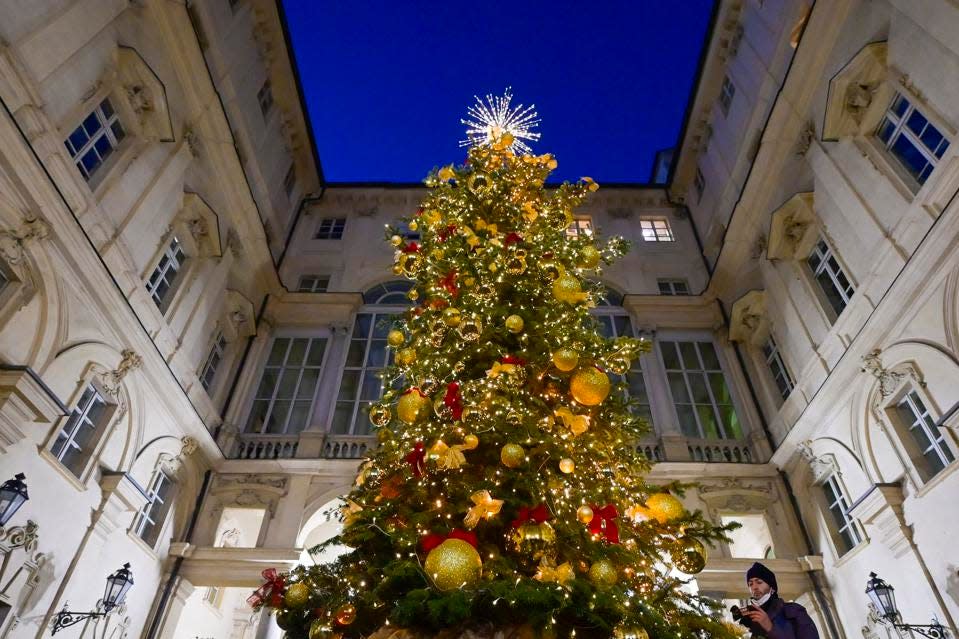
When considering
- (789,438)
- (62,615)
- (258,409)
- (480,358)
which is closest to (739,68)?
(789,438)

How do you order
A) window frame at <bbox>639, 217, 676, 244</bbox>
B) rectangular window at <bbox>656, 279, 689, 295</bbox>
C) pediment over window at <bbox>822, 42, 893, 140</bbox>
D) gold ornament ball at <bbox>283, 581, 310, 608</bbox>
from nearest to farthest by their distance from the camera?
gold ornament ball at <bbox>283, 581, 310, 608</bbox> → pediment over window at <bbox>822, 42, 893, 140</bbox> → rectangular window at <bbox>656, 279, 689, 295</bbox> → window frame at <bbox>639, 217, 676, 244</bbox>

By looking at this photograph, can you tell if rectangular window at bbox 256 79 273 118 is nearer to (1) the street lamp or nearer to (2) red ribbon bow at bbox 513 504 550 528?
(1) the street lamp

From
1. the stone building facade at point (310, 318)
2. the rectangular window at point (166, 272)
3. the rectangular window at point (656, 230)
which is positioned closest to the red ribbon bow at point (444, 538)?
the stone building facade at point (310, 318)

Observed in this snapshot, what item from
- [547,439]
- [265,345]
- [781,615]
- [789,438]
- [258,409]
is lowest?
[781,615]

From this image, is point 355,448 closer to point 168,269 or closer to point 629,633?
point 168,269

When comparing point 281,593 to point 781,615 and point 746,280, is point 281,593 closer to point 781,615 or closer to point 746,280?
point 781,615

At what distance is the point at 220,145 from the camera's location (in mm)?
11203

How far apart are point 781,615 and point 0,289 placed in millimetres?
8432

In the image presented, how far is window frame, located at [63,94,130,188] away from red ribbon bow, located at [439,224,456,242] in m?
5.12

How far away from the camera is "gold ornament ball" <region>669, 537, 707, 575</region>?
4301 millimetres

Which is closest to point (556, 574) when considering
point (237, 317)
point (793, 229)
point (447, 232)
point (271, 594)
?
point (271, 594)

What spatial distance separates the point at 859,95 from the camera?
8.73 m

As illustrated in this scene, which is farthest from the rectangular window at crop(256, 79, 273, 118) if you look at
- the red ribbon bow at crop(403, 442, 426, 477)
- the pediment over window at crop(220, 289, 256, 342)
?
the red ribbon bow at crop(403, 442, 426, 477)

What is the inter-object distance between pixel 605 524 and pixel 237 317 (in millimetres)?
10719
